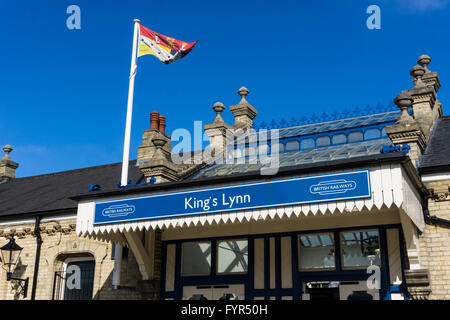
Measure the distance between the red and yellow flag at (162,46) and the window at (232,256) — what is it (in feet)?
21.5

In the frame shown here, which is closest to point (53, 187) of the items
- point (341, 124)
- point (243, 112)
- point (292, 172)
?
point (243, 112)

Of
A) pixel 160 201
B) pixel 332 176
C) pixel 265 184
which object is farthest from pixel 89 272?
pixel 332 176

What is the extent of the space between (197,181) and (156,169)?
4.23 m

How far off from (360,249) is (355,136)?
14.4 ft

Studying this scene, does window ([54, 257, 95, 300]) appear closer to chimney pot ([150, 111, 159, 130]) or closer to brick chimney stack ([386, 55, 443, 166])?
chimney pot ([150, 111, 159, 130])

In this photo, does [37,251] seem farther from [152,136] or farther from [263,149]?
Answer: [263,149]

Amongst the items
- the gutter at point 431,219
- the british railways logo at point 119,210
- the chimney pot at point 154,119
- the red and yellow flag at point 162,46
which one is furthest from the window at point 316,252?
the chimney pot at point 154,119

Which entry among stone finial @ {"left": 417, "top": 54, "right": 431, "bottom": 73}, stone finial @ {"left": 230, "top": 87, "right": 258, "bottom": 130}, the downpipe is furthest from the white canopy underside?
stone finial @ {"left": 230, "top": 87, "right": 258, "bottom": 130}

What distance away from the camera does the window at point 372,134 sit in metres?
15.2

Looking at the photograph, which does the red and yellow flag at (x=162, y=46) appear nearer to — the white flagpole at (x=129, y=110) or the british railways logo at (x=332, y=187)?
the white flagpole at (x=129, y=110)

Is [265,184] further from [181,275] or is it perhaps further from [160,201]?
[181,275]

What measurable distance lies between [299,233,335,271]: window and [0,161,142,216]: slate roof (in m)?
8.05

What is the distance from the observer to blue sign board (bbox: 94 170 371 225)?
10.0 meters

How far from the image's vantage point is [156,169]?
1545 centimetres
